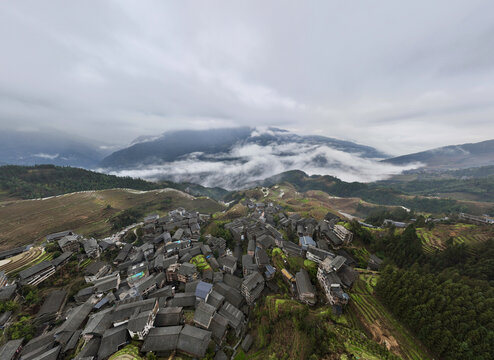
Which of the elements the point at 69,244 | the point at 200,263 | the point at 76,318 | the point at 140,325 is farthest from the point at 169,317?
the point at 69,244

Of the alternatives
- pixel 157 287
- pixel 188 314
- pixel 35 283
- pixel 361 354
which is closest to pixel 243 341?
pixel 188 314

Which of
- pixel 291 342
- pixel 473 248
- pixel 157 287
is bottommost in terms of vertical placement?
pixel 157 287

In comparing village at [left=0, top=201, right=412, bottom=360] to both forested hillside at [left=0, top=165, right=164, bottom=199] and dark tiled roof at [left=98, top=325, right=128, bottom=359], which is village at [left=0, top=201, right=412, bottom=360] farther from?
forested hillside at [left=0, top=165, right=164, bottom=199]

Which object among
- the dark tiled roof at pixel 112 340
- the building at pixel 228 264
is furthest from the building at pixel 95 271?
the building at pixel 228 264

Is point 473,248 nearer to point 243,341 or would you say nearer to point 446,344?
point 446,344

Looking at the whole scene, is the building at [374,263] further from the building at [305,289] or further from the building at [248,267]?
the building at [248,267]
